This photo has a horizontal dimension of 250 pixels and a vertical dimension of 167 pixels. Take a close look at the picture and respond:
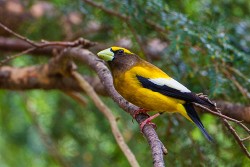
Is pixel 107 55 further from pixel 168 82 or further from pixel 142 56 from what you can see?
pixel 142 56

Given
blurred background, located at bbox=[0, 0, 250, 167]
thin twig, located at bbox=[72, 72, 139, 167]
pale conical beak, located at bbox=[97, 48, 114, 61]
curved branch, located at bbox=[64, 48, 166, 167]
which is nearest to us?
curved branch, located at bbox=[64, 48, 166, 167]

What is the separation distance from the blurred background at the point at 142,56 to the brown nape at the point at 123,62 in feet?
1.03

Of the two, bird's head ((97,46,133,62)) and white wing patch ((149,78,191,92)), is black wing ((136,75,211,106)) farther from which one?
bird's head ((97,46,133,62))

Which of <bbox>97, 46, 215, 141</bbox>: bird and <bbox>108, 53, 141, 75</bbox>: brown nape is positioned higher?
<bbox>108, 53, 141, 75</bbox>: brown nape

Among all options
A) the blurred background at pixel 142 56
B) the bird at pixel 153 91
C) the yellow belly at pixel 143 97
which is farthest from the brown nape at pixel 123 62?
the blurred background at pixel 142 56

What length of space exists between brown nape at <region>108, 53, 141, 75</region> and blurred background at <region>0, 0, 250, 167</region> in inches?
12.4

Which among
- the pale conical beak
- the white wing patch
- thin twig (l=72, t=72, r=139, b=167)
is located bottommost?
thin twig (l=72, t=72, r=139, b=167)

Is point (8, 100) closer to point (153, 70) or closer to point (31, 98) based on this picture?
point (31, 98)

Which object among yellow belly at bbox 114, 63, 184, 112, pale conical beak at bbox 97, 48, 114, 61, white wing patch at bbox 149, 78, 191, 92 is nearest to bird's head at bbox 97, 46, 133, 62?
pale conical beak at bbox 97, 48, 114, 61

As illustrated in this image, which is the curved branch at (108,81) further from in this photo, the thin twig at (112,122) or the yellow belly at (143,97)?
Answer: the thin twig at (112,122)

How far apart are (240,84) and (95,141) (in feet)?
5.63

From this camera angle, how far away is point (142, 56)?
5.03m

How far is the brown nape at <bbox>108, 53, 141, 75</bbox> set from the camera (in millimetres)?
3787

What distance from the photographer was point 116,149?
17.6ft
